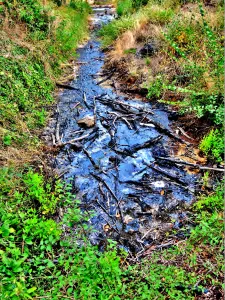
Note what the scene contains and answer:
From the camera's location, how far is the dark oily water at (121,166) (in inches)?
130

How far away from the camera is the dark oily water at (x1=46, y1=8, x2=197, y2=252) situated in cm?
331

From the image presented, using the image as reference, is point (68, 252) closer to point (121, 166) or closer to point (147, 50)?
point (121, 166)

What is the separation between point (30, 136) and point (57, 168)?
89cm

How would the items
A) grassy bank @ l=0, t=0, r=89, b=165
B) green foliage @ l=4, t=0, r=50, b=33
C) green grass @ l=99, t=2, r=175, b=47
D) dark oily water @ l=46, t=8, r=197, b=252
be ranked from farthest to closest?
green grass @ l=99, t=2, r=175, b=47 < green foliage @ l=4, t=0, r=50, b=33 < grassy bank @ l=0, t=0, r=89, b=165 < dark oily water @ l=46, t=8, r=197, b=252

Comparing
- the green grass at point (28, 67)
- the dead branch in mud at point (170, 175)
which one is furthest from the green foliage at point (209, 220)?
the green grass at point (28, 67)

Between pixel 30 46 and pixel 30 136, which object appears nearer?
pixel 30 136

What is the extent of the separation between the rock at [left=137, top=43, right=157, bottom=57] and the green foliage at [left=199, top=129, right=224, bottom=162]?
151 inches

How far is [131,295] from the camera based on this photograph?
2.32 meters

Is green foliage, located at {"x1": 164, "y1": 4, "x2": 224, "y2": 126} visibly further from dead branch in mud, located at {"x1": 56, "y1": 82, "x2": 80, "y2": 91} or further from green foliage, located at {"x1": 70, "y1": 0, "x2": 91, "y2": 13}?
green foliage, located at {"x1": 70, "y1": 0, "x2": 91, "y2": 13}

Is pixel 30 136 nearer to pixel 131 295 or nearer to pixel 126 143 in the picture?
pixel 126 143

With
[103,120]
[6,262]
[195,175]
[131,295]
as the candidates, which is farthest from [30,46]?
[131,295]

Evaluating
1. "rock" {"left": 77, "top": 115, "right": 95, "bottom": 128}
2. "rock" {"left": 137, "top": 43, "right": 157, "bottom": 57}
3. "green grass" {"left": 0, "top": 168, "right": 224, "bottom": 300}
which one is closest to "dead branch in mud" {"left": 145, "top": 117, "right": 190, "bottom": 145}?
"rock" {"left": 77, "top": 115, "right": 95, "bottom": 128}

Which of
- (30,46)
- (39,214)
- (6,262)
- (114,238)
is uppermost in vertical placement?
(30,46)

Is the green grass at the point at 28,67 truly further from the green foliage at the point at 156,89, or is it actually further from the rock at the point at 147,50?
the rock at the point at 147,50
